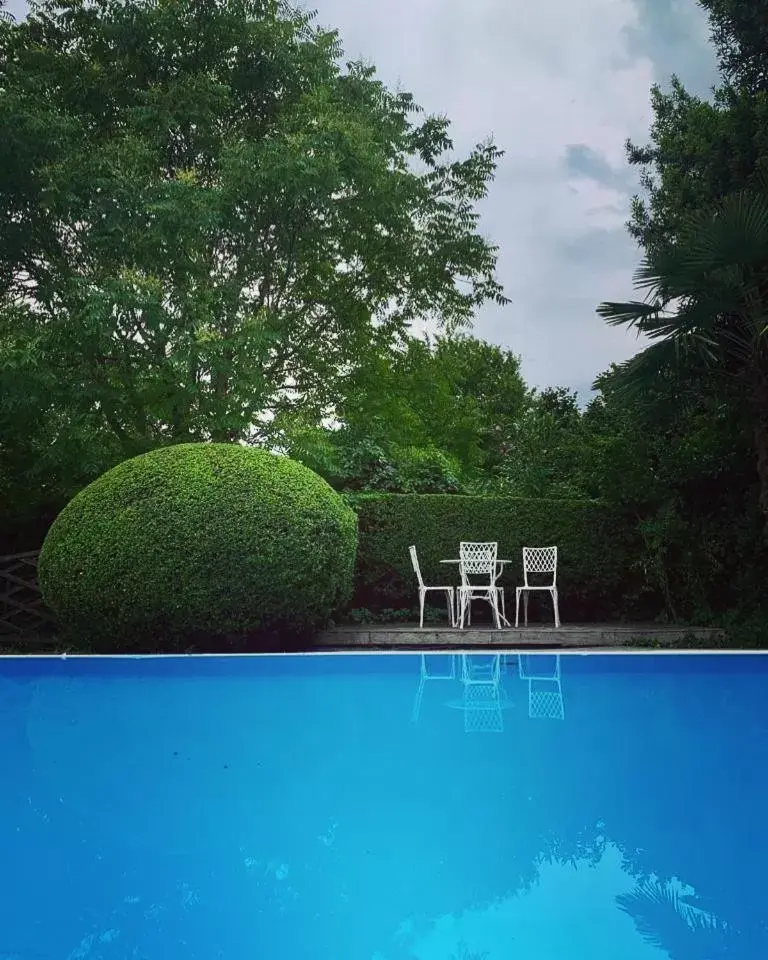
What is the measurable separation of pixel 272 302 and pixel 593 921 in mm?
13152

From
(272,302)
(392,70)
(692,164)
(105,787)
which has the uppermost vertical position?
(392,70)

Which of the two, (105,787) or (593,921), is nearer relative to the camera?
(593,921)

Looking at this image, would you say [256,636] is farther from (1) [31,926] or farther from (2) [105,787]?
(1) [31,926]

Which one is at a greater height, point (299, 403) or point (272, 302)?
point (272, 302)

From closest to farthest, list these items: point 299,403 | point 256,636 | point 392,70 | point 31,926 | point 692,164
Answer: point 31,926, point 256,636, point 692,164, point 299,403, point 392,70

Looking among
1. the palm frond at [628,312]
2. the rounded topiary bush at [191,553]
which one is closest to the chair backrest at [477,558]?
the rounded topiary bush at [191,553]

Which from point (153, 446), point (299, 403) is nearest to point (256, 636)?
point (153, 446)

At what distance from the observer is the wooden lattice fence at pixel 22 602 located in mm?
12570

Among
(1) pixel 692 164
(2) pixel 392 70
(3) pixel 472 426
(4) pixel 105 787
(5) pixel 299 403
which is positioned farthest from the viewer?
(3) pixel 472 426

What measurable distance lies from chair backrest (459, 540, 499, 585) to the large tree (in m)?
3.74

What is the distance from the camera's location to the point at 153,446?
1336 centimetres

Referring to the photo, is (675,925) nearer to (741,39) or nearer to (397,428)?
(397,428)

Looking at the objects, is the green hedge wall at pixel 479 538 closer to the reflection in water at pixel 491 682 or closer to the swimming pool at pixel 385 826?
the reflection in water at pixel 491 682

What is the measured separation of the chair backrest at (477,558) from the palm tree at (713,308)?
2.97 meters
